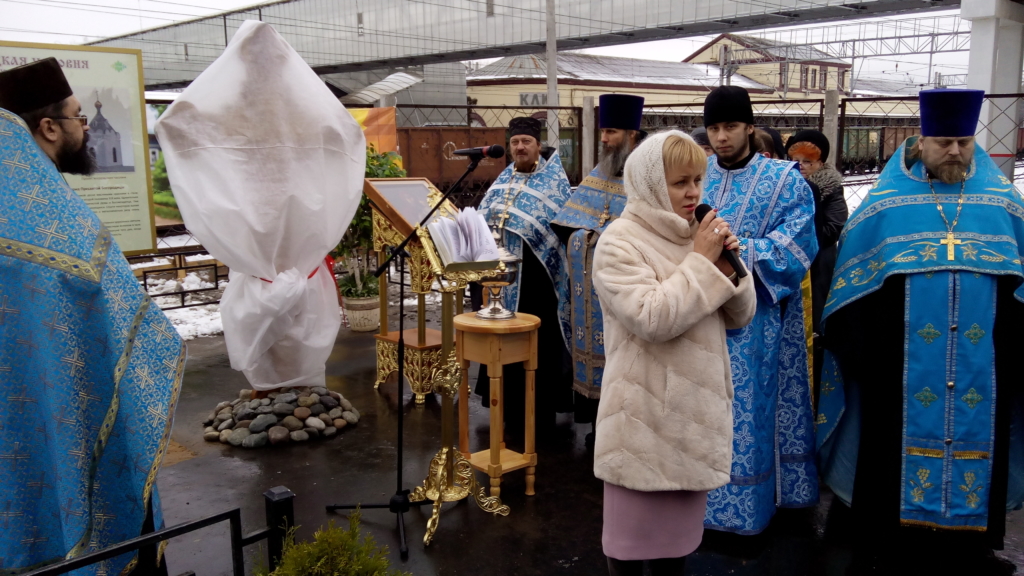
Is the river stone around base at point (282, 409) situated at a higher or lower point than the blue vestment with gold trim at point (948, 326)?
lower

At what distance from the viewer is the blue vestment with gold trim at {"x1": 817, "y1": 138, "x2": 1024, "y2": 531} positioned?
10.3ft

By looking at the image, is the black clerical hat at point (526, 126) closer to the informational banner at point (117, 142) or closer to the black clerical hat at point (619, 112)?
the black clerical hat at point (619, 112)

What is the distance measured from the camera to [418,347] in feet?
17.2

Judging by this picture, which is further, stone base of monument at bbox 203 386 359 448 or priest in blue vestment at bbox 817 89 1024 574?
A: stone base of monument at bbox 203 386 359 448

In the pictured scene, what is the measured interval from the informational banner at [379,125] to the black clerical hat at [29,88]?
6.95m

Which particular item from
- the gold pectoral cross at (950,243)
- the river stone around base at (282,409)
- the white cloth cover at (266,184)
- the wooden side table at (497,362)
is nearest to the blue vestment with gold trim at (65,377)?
the wooden side table at (497,362)

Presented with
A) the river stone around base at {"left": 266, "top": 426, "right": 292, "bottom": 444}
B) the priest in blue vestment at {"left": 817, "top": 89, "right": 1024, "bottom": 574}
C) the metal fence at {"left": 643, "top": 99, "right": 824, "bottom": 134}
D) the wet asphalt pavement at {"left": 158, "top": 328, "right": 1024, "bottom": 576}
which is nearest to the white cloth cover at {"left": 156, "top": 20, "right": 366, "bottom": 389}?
the river stone around base at {"left": 266, "top": 426, "right": 292, "bottom": 444}

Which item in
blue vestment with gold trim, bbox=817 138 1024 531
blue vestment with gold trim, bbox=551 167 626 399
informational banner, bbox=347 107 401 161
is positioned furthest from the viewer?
informational banner, bbox=347 107 401 161

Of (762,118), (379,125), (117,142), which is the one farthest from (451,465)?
(762,118)

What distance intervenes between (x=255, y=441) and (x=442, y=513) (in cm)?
142

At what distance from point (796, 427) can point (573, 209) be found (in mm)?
1609

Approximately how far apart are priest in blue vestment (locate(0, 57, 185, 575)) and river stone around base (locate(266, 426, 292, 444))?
1996mm

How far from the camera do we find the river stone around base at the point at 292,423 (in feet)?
15.3

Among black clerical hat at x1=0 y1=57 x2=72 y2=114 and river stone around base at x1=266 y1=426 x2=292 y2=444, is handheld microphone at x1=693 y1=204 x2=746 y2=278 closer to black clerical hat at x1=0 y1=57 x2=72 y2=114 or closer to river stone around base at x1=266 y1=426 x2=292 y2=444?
black clerical hat at x1=0 y1=57 x2=72 y2=114
